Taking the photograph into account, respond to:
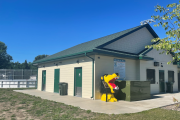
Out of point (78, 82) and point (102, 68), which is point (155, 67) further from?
point (78, 82)

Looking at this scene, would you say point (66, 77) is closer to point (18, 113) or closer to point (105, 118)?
point (18, 113)

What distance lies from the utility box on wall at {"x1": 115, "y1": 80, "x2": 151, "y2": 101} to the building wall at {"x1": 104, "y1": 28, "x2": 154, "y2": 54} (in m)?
3.22

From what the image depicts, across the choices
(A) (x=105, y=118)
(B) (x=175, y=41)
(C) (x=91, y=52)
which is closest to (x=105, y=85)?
(C) (x=91, y=52)

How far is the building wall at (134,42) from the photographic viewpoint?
1238 centimetres

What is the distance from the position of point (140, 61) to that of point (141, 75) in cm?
116

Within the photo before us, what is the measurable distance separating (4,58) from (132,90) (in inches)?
2898

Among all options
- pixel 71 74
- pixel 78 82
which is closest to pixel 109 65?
pixel 78 82

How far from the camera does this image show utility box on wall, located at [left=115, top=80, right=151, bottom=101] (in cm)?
959

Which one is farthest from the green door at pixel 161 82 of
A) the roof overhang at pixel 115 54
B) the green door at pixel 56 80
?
the green door at pixel 56 80

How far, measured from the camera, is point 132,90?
966cm

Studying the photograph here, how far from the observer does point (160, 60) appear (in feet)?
48.8

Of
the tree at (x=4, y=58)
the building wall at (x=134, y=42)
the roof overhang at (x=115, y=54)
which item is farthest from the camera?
the tree at (x=4, y=58)

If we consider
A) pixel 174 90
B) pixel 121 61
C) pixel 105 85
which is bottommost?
pixel 174 90

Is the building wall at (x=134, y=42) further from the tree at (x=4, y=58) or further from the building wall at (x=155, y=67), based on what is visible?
the tree at (x=4, y=58)
